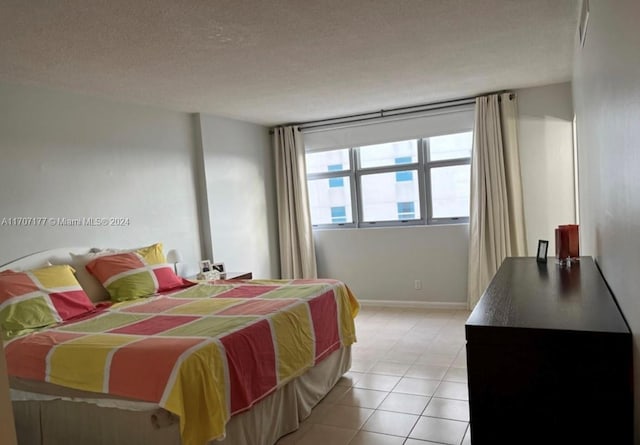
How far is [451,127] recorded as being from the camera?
5.07 meters

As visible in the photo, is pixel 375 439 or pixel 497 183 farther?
pixel 497 183

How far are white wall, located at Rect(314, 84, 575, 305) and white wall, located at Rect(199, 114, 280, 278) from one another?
723 mm

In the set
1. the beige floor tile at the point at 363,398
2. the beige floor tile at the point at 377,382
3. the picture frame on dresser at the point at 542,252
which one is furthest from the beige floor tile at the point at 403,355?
the picture frame on dresser at the point at 542,252

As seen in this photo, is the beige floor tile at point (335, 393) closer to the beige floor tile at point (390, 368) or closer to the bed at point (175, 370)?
the bed at point (175, 370)

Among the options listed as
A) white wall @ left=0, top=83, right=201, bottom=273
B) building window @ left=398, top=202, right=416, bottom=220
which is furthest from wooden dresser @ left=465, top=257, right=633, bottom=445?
building window @ left=398, top=202, right=416, bottom=220

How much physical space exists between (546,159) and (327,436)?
3552 mm

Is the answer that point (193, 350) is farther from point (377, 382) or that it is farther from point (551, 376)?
point (377, 382)

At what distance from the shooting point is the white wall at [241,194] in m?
4.91

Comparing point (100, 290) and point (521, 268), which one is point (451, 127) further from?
point (100, 290)

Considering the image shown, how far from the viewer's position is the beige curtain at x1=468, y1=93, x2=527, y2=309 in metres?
4.75

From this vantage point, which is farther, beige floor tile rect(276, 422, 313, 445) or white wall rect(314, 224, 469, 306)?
white wall rect(314, 224, 469, 306)

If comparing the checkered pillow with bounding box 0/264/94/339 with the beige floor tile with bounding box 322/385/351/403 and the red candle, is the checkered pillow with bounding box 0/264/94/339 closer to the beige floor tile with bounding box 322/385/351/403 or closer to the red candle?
the beige floor tile with bounding box 322/385/351/403

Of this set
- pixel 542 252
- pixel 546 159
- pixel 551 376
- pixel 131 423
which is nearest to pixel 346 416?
pixel 131 423

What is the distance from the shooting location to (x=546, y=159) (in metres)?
4.70
